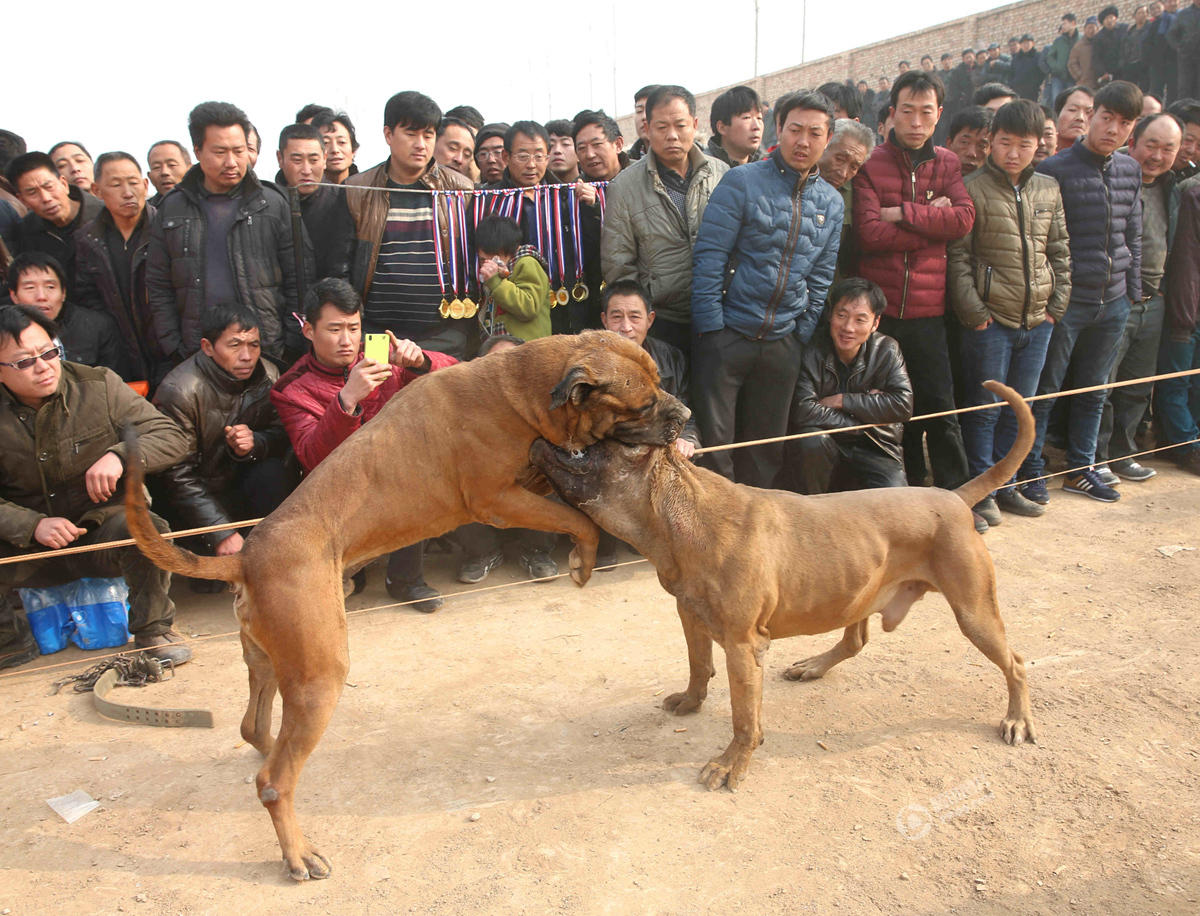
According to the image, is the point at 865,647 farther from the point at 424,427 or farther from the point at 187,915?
the point at 187,915

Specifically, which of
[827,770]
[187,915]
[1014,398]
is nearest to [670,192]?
[1014,398]

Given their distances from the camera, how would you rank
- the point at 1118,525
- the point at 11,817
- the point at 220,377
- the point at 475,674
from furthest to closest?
1. the point at 1118,525
2. the point at 220,377
3. the point at 475,674
4. the point at 11,817

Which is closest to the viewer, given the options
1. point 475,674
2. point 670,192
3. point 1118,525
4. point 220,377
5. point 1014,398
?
point 1014,398

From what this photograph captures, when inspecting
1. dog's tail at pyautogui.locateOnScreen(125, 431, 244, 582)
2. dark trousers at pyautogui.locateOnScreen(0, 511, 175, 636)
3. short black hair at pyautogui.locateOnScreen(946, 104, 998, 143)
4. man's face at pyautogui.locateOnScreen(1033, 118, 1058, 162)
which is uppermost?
short black hair at pyautogui.locateOnScreen(946, 104, 998, 143)

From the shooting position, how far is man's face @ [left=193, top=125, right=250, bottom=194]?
600 centimetres

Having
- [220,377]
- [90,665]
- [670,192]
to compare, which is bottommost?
[90,665]

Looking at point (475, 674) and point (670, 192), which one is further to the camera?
point (670, 192)

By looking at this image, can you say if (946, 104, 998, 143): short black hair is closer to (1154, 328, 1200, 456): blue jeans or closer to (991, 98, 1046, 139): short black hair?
(991, 98, 1046, 139): short black hair

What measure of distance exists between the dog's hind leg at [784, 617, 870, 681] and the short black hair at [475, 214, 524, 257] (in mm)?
3654

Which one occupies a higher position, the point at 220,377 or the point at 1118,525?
the point at 220,377

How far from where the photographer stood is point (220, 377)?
19.0 feet

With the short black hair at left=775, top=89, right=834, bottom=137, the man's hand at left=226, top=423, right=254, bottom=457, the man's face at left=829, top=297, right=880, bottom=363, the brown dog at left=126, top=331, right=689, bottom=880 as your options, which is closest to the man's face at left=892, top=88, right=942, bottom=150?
the short black hair at left=775, top=89, right=834, bottom=137

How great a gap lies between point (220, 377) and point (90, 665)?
203 centimetres

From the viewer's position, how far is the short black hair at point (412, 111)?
6320mm
